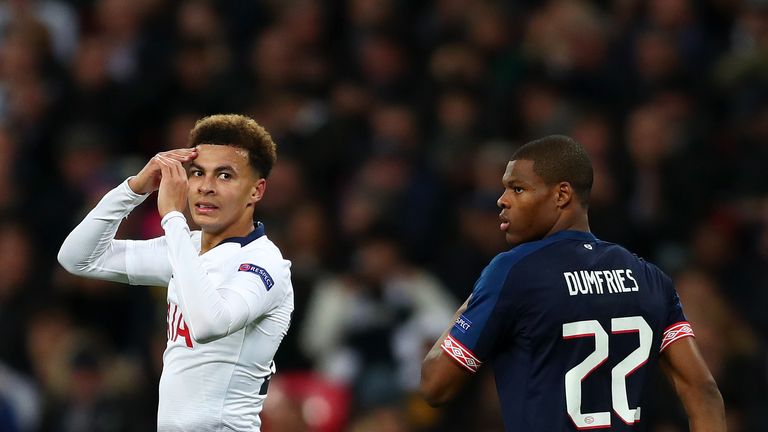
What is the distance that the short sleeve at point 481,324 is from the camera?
17.0ft

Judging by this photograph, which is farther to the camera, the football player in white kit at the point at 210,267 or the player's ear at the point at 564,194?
the player's ear at the point at 564,194

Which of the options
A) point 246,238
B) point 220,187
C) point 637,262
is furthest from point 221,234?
point 637,262

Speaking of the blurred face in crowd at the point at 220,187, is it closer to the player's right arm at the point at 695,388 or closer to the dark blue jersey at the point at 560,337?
the dark blue jersey at the point at 560,337

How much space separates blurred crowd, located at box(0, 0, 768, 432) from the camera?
9.31m

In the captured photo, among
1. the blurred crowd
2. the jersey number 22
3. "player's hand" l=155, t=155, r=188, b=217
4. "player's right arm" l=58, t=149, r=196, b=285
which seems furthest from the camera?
the blurred crowd

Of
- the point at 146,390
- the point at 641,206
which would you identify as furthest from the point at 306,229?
the point at 641,206

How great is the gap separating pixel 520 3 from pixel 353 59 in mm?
1487

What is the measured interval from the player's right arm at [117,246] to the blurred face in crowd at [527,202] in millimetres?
1215

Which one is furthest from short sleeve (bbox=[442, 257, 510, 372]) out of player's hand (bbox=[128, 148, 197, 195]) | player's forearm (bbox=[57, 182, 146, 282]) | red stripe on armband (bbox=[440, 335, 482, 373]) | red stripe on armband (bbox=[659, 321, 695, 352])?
player's forearm (bbox=[57, 182, 146, 282])

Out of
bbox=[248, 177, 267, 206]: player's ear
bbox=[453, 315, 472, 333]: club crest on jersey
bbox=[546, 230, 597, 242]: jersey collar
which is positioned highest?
bbox=[248, 177, 267, 206]: player's ear

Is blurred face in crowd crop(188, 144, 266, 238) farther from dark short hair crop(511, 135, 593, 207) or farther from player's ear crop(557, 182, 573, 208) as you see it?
player's ear crop(557, 182, 573, 208)

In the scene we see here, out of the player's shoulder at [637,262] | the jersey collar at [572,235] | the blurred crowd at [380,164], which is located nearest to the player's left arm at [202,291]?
the jersey collar at [572,235]

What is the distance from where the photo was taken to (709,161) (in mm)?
9820

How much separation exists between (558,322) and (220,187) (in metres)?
1.35
